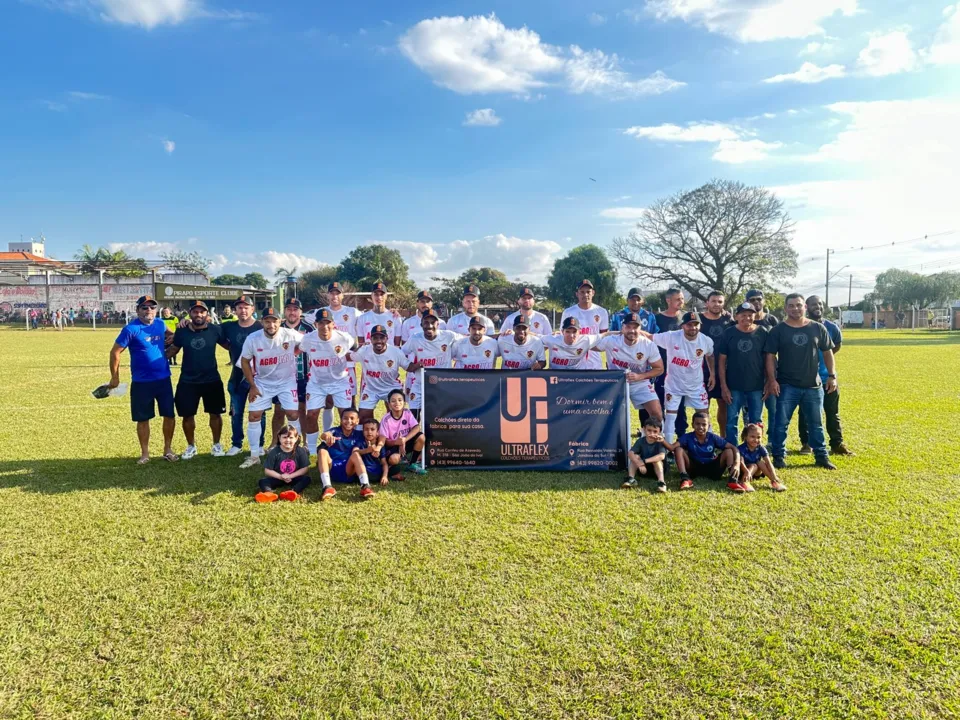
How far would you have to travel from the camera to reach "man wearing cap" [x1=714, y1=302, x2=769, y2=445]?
22.4 feet

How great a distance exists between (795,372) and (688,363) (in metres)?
1.25

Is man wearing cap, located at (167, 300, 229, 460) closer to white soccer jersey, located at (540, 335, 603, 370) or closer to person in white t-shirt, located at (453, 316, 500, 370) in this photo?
person in white t-shirt, located at (453, 316, 500, 370)

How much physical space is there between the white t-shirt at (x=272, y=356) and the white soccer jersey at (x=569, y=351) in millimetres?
3336

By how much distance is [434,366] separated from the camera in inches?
289

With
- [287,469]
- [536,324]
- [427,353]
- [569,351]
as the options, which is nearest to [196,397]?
[287,469]

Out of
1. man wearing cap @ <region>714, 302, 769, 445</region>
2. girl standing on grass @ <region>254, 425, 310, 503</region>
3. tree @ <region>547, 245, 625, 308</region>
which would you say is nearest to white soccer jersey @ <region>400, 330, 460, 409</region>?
girl standing on grass @ <region>254, 425, 310, 503</region>

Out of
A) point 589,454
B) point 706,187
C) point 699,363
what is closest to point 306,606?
point 589,454

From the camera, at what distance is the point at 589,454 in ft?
21.5

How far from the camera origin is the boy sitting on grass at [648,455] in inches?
235

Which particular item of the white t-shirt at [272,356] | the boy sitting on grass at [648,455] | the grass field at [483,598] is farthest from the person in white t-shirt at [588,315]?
the white t-shirt at [272,356]

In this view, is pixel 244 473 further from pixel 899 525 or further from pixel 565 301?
pixel 565 301

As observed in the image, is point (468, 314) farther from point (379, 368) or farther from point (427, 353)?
point (379, 368)

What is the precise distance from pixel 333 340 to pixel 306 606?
4.02 metres

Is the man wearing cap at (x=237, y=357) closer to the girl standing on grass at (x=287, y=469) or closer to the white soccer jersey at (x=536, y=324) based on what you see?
the girl standing on grass at (x=287, y=469)
